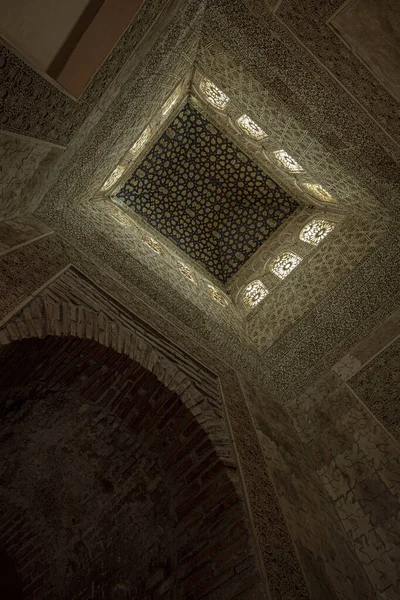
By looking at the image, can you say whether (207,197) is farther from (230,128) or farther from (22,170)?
(22,170)


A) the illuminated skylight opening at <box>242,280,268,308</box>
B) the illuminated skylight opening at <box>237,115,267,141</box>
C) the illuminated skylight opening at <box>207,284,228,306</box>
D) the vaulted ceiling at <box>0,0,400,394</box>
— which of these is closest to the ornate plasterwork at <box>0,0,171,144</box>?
the vaulted ceiling at <box>0,0,400,394</box>

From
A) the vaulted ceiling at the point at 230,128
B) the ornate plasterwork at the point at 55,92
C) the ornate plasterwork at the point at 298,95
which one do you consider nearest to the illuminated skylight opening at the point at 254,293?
the vaulted ceiling at the point at 230,128

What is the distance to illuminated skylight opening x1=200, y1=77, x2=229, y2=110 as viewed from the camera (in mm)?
4270

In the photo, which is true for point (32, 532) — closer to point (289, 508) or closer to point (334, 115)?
point (289, 508)

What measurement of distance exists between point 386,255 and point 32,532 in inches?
145

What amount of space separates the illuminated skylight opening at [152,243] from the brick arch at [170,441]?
240cm

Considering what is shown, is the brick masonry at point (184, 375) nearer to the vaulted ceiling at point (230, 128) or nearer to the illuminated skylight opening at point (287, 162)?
the vaulted ceiling at point (230, 128)

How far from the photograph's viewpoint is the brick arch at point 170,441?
2076mm

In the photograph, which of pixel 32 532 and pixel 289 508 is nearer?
pixel 289 508

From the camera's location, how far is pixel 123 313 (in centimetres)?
295

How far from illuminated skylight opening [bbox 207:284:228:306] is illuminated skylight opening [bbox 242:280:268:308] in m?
0.26

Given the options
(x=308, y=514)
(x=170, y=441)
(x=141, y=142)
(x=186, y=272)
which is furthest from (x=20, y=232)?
(x=141, y=142)

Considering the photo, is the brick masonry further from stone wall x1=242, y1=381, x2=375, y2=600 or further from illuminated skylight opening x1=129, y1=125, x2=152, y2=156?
illuminated skylight opening x1=129, y1=125, x2=152, y2=156

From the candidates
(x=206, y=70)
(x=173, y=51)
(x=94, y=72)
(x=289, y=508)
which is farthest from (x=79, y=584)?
(x=206, y=70)
